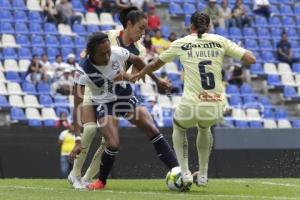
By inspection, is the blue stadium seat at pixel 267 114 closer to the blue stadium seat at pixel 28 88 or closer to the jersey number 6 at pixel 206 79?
the blue stadium seat at pixel 28 88

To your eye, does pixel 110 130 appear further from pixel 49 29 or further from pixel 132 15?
pixel 49 29

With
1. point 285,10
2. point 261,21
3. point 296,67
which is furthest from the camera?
point 285,10

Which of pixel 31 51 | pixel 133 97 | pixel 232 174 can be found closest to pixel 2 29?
pixel 31 51

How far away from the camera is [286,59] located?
2706cm

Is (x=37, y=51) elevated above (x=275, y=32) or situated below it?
above

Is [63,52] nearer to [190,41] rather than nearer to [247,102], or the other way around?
[247,102]

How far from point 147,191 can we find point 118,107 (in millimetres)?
1145

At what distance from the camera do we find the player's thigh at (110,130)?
458 inches

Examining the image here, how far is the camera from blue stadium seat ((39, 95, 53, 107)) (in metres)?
21.9

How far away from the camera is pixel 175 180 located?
11.8 metres

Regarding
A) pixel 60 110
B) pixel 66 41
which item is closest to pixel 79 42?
pixel 66 41

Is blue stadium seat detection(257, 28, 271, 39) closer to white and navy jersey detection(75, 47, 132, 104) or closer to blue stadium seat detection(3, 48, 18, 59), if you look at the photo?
blue stadium seat detection(3, 48, 18, 59)

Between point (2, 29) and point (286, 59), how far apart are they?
8.42 m

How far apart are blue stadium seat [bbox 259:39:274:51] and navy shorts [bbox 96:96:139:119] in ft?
51.1
